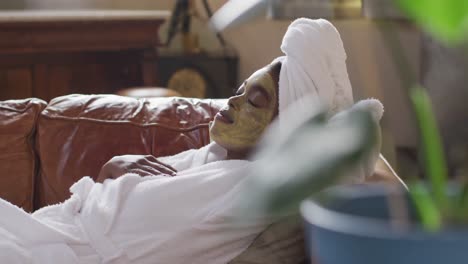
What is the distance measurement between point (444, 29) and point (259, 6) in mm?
270

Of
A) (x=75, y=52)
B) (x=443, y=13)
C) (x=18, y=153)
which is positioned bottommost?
(x=75, y=52)

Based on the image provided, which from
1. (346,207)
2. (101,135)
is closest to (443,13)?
(346,207)

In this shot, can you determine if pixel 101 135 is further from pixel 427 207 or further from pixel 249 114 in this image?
pixel 427 207

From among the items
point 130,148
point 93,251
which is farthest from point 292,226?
point 130,148

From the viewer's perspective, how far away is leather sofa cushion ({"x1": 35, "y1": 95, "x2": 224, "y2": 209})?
240 cm

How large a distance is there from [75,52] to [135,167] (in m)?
2.42

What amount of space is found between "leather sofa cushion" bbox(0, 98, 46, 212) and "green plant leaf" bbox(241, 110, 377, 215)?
6.16 ft

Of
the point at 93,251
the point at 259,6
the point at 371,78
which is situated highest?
the point at 259,6

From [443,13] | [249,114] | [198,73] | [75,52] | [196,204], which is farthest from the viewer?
[198,73]

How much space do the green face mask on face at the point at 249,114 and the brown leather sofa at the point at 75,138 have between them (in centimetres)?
42

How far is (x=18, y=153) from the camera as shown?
2.47 m

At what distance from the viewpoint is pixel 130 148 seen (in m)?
2.41

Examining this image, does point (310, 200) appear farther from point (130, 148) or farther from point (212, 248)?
point (130, 148)

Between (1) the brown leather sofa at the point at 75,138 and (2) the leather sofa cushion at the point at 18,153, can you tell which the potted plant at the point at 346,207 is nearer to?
(1) the brown leather sofa at the point at 75,138
